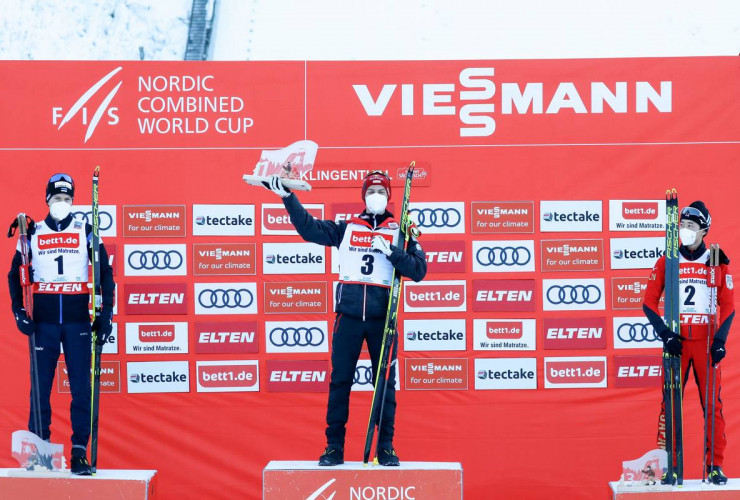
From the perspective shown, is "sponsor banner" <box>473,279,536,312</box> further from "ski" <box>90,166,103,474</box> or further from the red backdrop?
"ski" <box>90,166,103,474</box>

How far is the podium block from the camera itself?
409 cm

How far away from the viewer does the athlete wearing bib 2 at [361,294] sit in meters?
4.29

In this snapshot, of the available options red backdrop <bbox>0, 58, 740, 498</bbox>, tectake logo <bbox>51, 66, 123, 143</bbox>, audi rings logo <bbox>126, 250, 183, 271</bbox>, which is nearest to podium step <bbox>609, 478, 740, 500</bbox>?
red backdrop <bbox>0, 58, 740, 498</bbox>

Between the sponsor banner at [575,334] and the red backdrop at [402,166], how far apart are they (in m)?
0.04

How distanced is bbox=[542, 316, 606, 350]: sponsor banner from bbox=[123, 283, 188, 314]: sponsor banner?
7.27 ft

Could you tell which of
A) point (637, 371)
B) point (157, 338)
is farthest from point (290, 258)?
point (637, 371)

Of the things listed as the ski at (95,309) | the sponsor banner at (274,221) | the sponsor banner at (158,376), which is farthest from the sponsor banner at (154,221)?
the ski at (95,309)

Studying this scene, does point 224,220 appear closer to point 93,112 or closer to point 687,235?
point 93,112

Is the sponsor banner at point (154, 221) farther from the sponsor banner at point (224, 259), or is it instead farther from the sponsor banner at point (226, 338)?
the sponsor banner at point (226, 338)

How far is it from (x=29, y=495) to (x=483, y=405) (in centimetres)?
263

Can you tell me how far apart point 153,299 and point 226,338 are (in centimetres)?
50

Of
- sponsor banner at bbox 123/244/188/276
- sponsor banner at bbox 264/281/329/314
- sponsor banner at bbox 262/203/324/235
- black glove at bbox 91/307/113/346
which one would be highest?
sponsor banner at bbox 262/203/324/235

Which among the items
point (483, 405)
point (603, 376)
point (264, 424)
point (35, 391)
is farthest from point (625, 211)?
point (35, 391)

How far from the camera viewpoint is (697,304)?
14.6 ft
